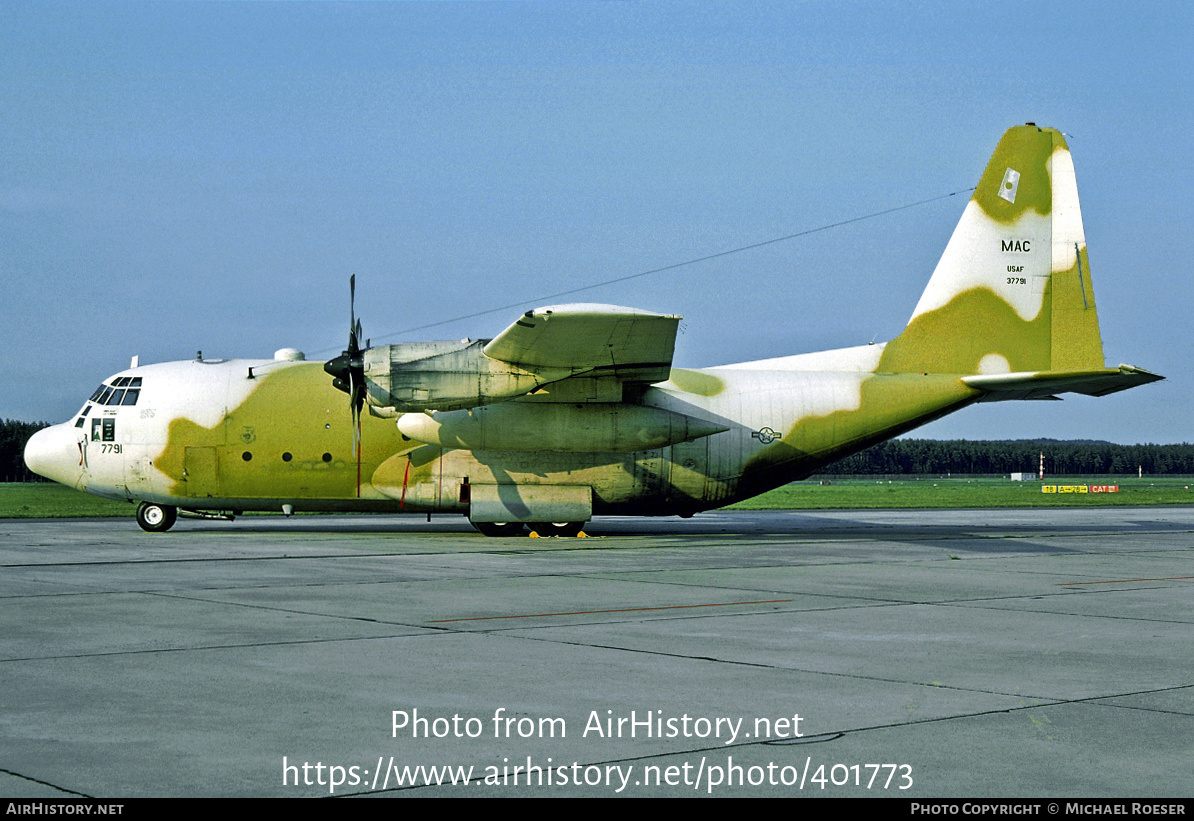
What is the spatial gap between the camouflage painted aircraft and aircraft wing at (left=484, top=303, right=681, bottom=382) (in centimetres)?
9

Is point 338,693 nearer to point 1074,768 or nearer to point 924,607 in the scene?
point 1074,768

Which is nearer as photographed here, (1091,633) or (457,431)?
(1091,633)

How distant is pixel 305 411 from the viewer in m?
26.8

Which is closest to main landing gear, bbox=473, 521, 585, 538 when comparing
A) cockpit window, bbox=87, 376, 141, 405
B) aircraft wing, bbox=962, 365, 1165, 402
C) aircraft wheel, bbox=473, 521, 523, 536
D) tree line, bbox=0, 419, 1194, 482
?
aircraft wheel, bbox=473, 521, 523, 536

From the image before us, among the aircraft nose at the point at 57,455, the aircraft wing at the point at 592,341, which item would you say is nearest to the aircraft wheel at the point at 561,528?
the aircraft wing at the point at 592,341

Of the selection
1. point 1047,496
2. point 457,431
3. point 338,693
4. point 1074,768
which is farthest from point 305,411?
point 1047,496

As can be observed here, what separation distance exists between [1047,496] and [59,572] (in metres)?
61.6

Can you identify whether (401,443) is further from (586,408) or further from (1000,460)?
(1000,460)

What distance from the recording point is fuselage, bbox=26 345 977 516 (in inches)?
1046

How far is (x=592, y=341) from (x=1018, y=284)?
500 inches

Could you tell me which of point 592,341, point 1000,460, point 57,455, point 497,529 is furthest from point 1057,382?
point 1000,460

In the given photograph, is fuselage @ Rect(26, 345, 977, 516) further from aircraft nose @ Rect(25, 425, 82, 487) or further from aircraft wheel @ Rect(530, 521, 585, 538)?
aircraft wheel @ Rect(530, 521, 585, 538)

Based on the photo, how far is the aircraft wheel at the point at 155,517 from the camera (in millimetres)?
27750

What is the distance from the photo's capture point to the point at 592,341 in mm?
22953
